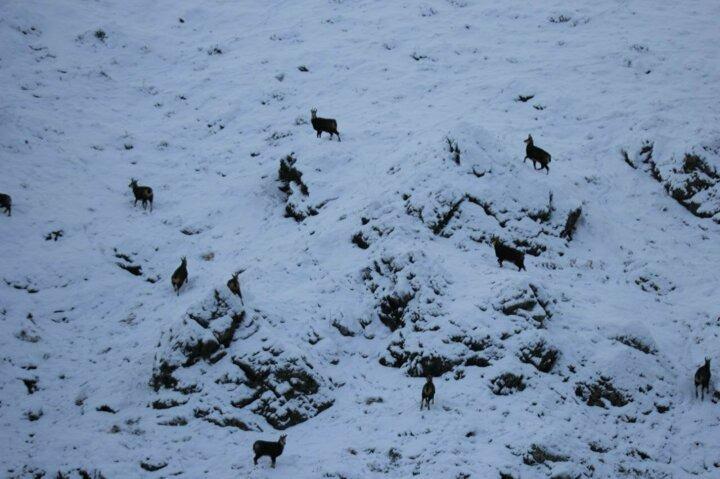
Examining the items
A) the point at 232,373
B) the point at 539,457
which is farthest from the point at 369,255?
the point at 539,457

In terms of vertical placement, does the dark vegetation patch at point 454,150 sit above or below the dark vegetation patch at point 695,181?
above

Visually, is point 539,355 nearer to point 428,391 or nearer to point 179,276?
point 428,391

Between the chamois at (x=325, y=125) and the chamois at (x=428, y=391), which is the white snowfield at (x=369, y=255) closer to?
the chamois at (x=428, y=391)

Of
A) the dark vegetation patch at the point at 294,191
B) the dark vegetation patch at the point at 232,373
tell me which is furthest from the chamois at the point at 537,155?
the dark vegetation patch at the point at 232,373

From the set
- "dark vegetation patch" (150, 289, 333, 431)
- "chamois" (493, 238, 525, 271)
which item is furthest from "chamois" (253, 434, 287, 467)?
"chamois" (493, 238, 525, 271)

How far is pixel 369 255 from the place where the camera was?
61.1 ft

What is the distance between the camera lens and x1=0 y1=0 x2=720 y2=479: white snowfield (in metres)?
14.0

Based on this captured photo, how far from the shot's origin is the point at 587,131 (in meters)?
24.2

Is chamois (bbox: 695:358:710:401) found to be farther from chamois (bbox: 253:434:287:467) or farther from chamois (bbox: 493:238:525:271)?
chamois (bbox: 253:434:287:467)

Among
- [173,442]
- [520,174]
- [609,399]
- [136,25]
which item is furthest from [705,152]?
[136,25]

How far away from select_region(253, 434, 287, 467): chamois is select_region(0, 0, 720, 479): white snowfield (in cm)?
36

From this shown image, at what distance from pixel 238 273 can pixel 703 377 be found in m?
13.7

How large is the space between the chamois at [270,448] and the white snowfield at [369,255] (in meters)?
0.36

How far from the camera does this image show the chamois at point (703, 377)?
14664 mm
